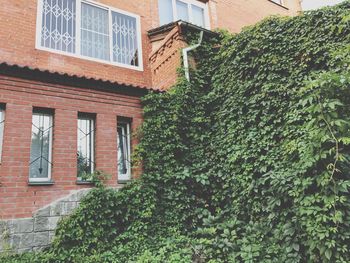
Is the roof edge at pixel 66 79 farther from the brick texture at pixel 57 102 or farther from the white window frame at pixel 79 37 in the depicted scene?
the white window frame at pixel 79 37

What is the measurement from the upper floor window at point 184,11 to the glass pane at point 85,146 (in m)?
5.00

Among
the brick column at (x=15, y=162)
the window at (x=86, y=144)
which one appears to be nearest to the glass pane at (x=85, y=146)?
the window at (x=86, y=144)

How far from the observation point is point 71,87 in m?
6.52

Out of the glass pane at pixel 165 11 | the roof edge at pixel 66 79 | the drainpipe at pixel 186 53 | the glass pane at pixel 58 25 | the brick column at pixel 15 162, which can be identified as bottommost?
the brick column at pixel 15 162

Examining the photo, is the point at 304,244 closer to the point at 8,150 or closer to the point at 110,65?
the point at 8,150

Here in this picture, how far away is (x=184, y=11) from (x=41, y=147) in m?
6.95

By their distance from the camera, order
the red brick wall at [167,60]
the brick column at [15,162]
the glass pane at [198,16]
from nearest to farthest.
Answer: the brick column at [15,162]
the red brick wall at [167,60]
the glass pane at [198,16]

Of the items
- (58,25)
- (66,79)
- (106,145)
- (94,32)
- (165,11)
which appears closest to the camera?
(66,79)

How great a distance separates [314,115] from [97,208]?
13.6 ft

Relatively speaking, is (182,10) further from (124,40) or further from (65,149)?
(65,149)

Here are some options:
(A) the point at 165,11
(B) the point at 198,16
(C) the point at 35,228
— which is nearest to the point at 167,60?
(A) the point at 165,11

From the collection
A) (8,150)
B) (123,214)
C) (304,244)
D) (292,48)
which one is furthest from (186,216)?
(292,48)

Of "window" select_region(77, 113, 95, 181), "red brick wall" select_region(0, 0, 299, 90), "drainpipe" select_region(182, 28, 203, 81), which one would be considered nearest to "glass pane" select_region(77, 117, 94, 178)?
"window" select_region(77, 113, 95, 181)

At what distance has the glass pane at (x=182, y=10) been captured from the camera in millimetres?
10434
